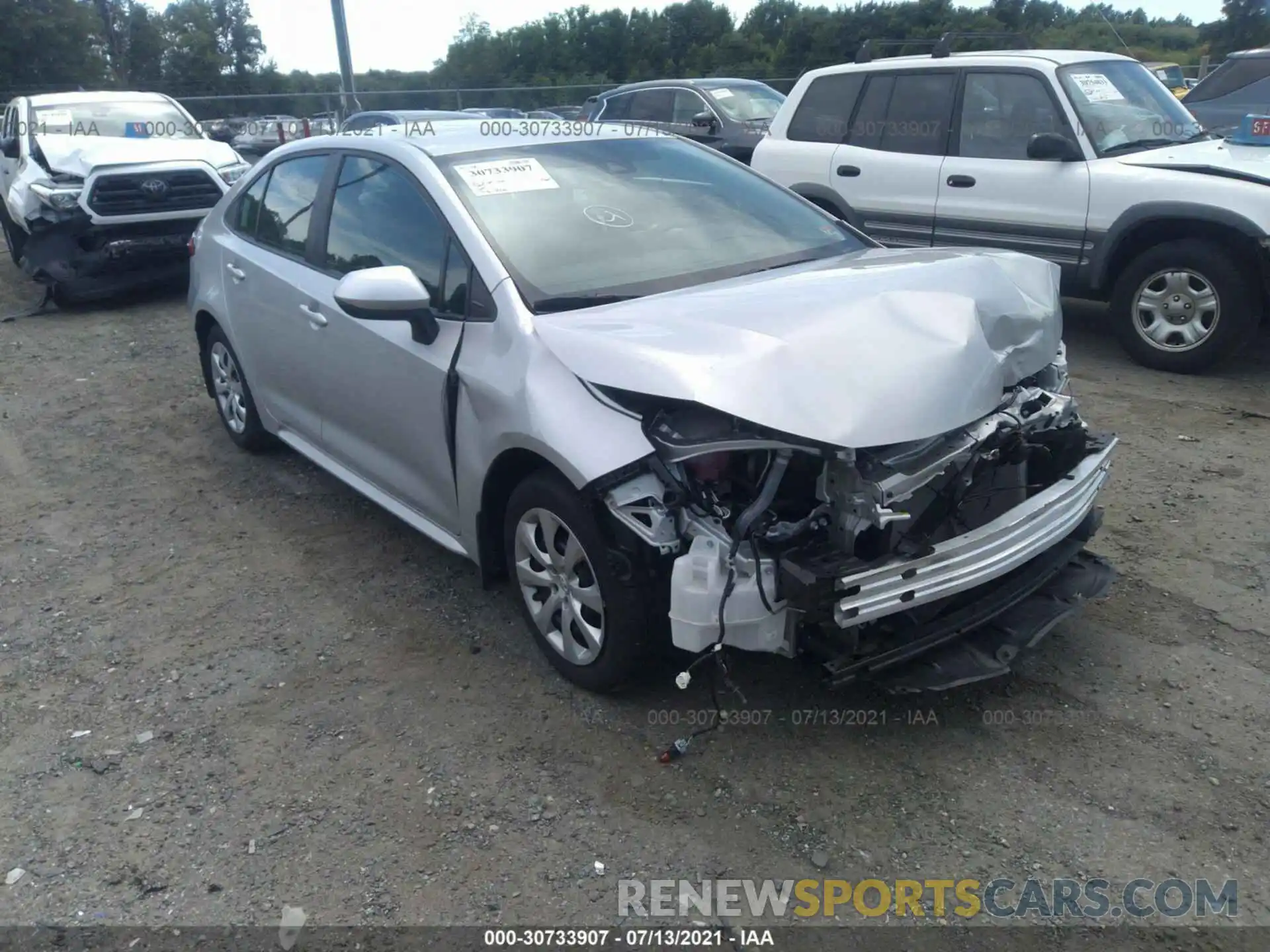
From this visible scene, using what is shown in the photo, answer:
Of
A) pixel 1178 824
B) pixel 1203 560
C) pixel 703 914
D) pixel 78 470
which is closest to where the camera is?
pixel 703 914

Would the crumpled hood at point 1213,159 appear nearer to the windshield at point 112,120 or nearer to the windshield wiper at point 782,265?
the windshield wiper at point 782,265

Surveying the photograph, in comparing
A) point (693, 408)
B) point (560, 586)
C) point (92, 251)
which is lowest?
point (560, 586)

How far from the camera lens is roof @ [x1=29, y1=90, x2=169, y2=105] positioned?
35.9 ft

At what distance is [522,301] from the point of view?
11.2 ft

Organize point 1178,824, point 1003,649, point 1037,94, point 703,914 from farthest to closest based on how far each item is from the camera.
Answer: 1. point 1037,94
2. point 1003,649
3. point 1178,824
4. point 703,914

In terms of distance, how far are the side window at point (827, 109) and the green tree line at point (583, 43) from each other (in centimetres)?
1822

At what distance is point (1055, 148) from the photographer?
257 inches

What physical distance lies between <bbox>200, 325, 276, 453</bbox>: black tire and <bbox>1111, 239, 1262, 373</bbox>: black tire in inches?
206

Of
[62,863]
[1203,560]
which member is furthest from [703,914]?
[1203,560]

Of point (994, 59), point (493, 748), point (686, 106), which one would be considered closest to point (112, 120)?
point (686, 106)

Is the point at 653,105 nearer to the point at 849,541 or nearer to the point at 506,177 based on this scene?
the point at 506,177

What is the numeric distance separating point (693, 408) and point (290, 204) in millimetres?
2776

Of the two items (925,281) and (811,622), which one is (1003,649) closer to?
(811,622)

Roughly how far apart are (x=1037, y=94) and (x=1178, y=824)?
5.40 metres
